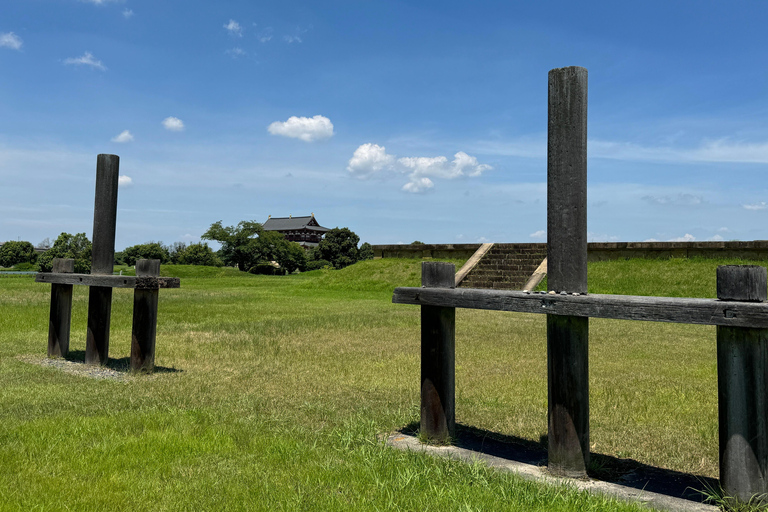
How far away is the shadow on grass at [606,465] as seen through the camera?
3.68 meters

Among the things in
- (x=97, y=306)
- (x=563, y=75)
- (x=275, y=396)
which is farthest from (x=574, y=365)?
→ (x=97, y=306)

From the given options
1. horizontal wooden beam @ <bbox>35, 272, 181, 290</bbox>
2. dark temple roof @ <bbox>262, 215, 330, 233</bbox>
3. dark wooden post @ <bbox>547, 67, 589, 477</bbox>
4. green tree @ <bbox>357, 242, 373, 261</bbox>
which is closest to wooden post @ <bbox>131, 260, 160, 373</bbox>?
horizontal wooden beam @ <bbox>35, 272, 181, 290</bbox>

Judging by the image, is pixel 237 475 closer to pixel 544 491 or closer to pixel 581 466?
pixel 544 491

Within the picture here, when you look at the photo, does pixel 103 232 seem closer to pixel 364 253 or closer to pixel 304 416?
pixel 304 416

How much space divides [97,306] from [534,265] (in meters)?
17.1

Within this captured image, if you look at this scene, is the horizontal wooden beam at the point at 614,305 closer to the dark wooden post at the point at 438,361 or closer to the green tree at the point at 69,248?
the dark wooden post at the point at 438,361

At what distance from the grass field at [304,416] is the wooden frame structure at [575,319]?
0.59 metres

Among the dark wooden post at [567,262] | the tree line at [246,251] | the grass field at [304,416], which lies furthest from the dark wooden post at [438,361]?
the tree line at [246,251]

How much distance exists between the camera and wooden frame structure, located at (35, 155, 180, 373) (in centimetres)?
724

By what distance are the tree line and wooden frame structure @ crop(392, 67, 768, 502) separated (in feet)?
205

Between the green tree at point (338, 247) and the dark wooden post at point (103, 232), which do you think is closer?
the dark wooden post at point (103, 232)

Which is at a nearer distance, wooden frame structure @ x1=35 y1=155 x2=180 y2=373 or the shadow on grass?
the shadow on grass

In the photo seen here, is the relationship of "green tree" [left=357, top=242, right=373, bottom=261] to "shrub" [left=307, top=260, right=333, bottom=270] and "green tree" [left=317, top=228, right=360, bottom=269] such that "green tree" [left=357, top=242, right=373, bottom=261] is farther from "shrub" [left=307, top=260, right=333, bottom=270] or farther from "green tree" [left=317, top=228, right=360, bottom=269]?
"shrub" [left=307, top=260, right=333, bottom=270]

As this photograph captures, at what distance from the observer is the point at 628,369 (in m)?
7.91
